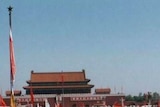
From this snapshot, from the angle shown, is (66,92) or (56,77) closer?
(66,92)

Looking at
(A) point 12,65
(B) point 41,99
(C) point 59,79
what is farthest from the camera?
(C) point 59,79

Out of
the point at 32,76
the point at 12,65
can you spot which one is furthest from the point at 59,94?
the point at 12,65

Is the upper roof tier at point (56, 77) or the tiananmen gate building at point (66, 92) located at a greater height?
the upper roof tier at point (56, 77)

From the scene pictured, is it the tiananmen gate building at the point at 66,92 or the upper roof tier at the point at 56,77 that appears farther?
the upper roof tier at the point at 56,77

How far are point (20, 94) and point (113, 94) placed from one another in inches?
566

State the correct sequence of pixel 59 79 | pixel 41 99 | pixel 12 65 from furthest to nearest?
pixel 59 79, pixel 41 99, pixel 12 65

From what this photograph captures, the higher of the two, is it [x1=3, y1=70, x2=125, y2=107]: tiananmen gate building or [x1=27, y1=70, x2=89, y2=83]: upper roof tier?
[x1=27, y1=70, x2=89, y2=83]: upper roof tier

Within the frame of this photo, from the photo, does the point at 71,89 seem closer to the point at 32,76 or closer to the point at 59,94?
the point at 59,94

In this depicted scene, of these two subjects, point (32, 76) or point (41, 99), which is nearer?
point (41, 99)

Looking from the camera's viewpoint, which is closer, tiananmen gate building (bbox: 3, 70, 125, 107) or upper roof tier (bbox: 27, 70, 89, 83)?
tiananmen gate building (bbox: 3, 70, 125, 107)

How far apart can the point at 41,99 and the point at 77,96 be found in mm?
5424

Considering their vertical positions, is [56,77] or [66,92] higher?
[56,77]

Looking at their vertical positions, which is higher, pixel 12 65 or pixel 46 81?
pixel 46 81

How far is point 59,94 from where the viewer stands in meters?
65.0
